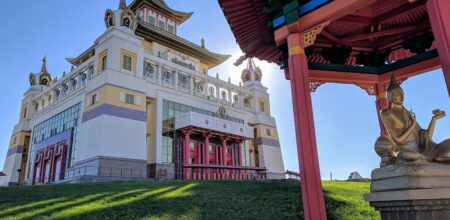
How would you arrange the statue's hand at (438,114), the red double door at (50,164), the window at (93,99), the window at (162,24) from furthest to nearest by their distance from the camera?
the window at (162,24), the red double door at (50,164), the window at (93,99), the statue's hand at (438,114)

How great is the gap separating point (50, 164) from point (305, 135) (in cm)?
3200

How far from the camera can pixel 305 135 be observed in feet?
20.6

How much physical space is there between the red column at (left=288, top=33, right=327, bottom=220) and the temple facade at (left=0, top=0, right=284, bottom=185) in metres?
20.6

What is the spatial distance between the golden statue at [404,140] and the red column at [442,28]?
2.30 ft

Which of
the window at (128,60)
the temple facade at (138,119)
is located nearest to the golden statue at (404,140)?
the temple facade at (138,119)

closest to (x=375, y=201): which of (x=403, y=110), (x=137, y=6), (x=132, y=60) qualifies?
(x=403, y=110)

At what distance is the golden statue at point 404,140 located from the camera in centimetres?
429

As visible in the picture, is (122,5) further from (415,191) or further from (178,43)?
(415,191)

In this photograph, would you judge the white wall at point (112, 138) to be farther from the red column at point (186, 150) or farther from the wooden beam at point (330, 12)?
the wooden beam at point (330, 12)

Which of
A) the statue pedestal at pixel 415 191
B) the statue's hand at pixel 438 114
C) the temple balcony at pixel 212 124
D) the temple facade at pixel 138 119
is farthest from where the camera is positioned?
the temple balcony at pixel 212 124

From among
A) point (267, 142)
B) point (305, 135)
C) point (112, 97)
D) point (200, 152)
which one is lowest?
point (305, 135)

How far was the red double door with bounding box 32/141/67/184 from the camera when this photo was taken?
3035 cm

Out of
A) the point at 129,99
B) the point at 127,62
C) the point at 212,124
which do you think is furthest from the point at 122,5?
the point at 212,124

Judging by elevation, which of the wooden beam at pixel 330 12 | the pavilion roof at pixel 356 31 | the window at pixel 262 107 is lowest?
the wooden beam at pixel 330 12
